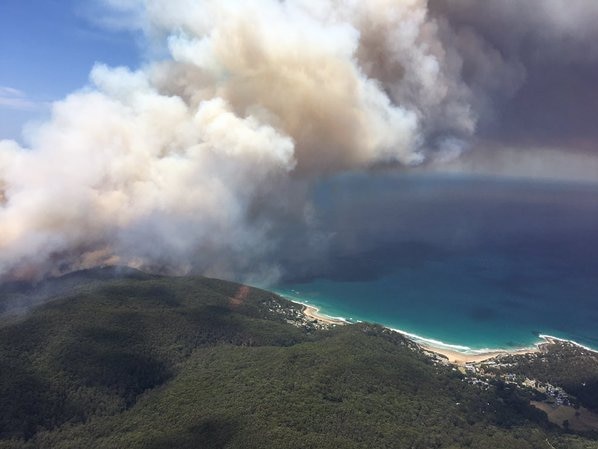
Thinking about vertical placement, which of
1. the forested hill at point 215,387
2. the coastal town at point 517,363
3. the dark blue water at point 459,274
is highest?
the dark blue water at point 459,274

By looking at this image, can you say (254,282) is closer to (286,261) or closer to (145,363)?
(286,261)

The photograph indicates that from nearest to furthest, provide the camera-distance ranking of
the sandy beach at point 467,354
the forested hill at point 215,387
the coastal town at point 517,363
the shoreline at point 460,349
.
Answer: the forested hill at point 215,387 < the coastal town at point 517,363 < the sandy beach at point 467,354 < the shoreline at point 460,349

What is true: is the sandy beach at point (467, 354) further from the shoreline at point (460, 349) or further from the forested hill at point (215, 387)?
the forested hill at point (215, 387)

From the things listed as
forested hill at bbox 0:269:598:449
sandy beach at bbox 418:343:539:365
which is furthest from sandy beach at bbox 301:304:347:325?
sandy beach at bbox 418:343:539:365

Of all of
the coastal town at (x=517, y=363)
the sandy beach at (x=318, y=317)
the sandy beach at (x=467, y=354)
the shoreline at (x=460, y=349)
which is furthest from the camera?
the sandy beach at (x=318, y=317)

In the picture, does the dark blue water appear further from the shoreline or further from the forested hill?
the forested hill

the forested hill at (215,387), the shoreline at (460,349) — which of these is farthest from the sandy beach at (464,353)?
the forested hill at (215,387)

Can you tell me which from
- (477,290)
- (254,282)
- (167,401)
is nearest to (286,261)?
(254,282)

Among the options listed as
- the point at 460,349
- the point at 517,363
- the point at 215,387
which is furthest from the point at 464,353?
the point at 215,387
